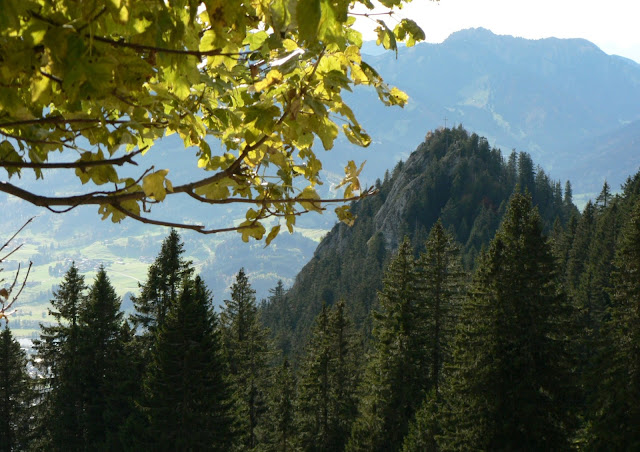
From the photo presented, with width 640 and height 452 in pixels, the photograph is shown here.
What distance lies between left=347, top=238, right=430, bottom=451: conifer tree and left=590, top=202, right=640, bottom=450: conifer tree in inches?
311

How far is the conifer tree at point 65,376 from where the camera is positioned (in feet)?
93.3

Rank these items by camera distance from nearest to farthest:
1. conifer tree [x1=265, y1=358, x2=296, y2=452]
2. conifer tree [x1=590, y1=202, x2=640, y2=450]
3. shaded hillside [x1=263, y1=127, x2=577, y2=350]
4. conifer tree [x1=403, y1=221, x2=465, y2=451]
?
1. conifer tree [x1=590, y1=202, x2=640, y2=450]
2. conifer tree [x1=403, y1=221, x2=465, y2=451]
3. conifer tree [x1=265, y1=358, x2=296, y2=452]
4. shaded hillside [x1=263, y1=127, x2=577, y2=350]

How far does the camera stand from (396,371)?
2411cm

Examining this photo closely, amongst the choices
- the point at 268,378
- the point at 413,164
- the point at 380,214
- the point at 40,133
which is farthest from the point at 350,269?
the point at 40,133

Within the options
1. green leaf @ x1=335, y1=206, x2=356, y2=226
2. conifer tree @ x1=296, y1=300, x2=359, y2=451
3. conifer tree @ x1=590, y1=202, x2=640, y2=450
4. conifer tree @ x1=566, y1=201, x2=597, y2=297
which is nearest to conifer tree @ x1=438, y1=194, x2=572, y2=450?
conifer tree @ x1=590, y1=202, x2=640, y2=450

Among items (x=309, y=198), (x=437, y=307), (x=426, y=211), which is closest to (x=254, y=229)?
(x=309, y=198)

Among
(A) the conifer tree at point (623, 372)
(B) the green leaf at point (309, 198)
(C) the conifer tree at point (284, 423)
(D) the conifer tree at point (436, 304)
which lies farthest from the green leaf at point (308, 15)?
(C) the conifer tree at point (284, 423)

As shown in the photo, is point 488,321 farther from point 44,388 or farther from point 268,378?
point 44,388

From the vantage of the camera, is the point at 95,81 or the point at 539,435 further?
the point at 539,435

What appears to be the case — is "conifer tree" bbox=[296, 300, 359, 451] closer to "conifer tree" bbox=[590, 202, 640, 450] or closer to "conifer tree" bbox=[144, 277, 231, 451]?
"conifer tree" bbox=[144, 277, 231, 451]

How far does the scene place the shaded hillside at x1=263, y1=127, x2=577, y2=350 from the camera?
98000mm

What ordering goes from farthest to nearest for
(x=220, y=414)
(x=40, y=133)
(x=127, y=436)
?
(x=127, y=436) → (x=220, y=414) → (x=40, y=133)

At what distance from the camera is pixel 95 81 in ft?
A: 4.84

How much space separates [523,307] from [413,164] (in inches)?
3926
